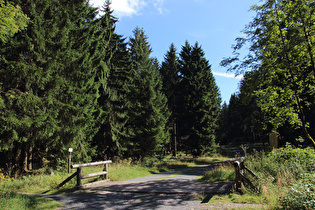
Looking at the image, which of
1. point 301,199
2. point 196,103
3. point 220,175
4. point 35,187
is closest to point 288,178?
point 301,199

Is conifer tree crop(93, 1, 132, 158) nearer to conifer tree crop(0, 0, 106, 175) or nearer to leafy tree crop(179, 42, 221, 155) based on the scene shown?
conifer tree crop(0, 0, 106, 175)

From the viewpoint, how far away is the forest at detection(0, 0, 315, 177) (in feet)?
27.2

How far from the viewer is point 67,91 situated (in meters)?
14.5

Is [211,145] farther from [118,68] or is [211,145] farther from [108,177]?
[108,177]

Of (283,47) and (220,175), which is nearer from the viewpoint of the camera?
(283,47)

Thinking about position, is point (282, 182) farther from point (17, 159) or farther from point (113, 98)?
point (113, 98)

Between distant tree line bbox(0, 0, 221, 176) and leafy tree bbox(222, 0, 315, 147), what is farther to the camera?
distant tree line bbox(0, 0, 221, 176)

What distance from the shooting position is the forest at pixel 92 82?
8.29 metres

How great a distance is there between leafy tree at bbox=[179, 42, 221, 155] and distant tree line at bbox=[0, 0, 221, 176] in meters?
9.31

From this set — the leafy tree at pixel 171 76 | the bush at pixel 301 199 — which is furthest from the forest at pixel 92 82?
the leafy tree at pixel 171 76

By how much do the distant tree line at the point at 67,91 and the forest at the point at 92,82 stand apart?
6 centimetres

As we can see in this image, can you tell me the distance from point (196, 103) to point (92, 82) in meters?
19.9

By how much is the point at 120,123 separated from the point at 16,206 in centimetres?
1702

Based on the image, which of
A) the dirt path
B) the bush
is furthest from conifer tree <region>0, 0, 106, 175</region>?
the bush
